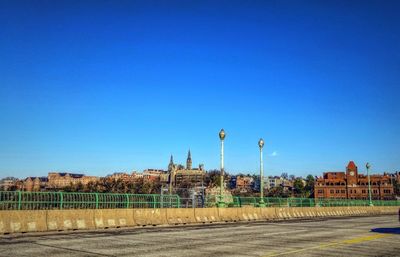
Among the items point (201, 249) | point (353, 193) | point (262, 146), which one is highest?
point (262, 146)

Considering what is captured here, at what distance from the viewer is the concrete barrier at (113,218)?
18.6 metres

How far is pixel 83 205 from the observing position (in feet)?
63.6

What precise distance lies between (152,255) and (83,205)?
1114cm

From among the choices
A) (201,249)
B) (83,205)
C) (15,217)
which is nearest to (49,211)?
(15,217)

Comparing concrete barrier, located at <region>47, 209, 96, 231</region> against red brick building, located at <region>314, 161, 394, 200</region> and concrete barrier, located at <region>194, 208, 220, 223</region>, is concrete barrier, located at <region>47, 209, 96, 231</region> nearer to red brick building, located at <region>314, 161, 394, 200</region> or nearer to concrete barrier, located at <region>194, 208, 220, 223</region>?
concrete barrier, located at <region>194, 208, 220, 223</region>

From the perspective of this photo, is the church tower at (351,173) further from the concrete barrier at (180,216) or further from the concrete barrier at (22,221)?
the concrete barrier at (22,221)

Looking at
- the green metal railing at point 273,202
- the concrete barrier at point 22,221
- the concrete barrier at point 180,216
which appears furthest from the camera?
the green metal railing at point 273,202

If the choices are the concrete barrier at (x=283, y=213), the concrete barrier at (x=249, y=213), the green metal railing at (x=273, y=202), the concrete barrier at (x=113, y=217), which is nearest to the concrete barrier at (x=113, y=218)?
the concrete barrier at (x=113, y=217)

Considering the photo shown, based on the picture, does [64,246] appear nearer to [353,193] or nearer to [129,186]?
[129,186]

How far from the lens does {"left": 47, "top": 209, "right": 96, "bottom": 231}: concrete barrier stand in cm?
1662

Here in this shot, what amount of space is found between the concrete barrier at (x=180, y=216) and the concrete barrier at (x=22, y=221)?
8.12 metres

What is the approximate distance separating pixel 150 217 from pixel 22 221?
7.53 metres

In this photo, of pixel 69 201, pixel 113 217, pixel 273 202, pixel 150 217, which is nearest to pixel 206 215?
pixel 150 217

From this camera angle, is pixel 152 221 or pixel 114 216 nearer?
pixel 114 216
